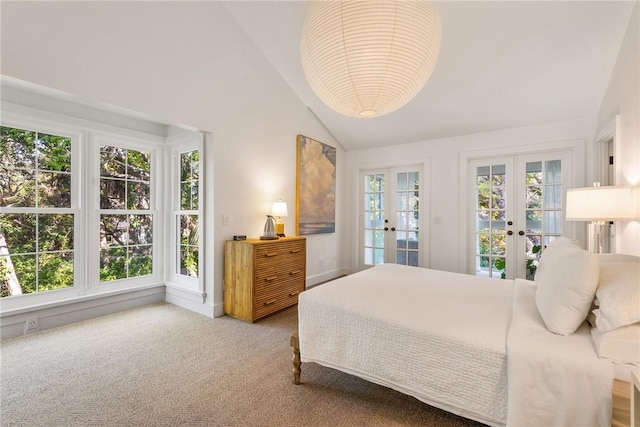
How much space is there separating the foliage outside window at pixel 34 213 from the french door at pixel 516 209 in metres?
4.91

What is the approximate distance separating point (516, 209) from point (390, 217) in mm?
1750

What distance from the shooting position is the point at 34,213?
278 centimetres

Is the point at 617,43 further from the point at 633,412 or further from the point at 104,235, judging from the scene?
the point at 104,235

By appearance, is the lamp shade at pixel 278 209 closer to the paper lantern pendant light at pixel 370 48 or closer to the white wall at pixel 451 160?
the white wall at pixel 451 160

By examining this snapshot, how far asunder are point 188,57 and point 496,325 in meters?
3.40

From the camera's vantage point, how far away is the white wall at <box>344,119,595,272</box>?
3596 millimetres

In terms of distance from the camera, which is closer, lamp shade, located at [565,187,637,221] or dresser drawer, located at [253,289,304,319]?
lamp shade, located at [565,187,637,221]

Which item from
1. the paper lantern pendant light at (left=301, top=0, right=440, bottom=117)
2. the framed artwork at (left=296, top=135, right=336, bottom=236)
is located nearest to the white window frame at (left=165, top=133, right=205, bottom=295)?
the framed artwork at (left=296, top=135, right=336, bottom=236)

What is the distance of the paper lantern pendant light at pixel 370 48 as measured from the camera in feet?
4.00

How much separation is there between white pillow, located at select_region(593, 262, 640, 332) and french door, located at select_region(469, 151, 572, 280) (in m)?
2.74

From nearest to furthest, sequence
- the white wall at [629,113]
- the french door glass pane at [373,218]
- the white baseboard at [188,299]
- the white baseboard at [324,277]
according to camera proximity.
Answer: the white wall at [629,113]
the white baseboard at [188,299]
the white baseboard at [324,277]
the french door glass pane at [373,218]

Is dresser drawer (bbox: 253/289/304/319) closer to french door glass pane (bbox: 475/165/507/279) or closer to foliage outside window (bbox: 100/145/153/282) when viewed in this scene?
foliage outside window (bbox: 100/145/153/282)

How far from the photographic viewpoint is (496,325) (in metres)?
1.48

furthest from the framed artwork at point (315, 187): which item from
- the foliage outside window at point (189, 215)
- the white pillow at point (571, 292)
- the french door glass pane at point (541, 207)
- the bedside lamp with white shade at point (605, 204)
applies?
the white pillow at point (571, 292)
